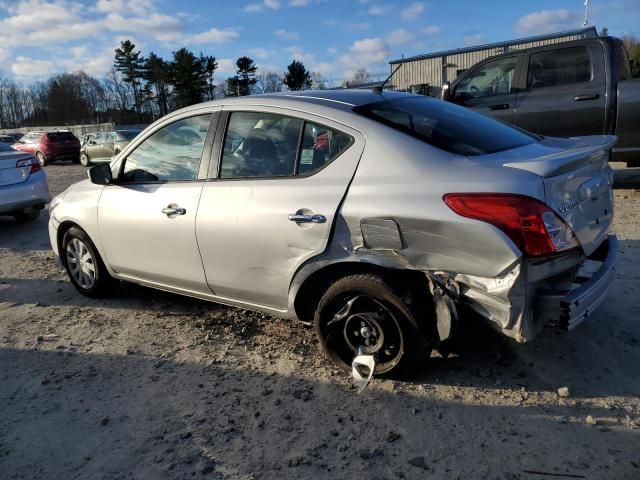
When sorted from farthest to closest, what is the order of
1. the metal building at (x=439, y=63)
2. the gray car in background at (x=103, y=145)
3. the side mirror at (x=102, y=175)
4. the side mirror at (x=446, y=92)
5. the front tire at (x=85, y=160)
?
1. the metal building at (x=439, y=63)
2. the front tire at (x=85, y=160)
3. the gray car in background at (x=103, y=145)
4. the side mirror at (x=446, y=92)
5. the side mirror at (x=102, y=175)

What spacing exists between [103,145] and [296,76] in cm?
3305

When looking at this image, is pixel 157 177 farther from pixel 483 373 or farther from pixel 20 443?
pixel 483 373

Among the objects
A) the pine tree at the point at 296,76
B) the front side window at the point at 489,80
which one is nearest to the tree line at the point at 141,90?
the pine tree at the point at 296,76

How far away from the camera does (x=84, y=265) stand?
186 inches

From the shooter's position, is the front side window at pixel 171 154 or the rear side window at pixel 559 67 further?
the rear side window at pixel 559 67

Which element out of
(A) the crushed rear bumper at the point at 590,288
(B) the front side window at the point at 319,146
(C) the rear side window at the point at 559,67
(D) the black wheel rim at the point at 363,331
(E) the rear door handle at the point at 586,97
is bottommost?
(D) the black wheel rim at the point at 363,331

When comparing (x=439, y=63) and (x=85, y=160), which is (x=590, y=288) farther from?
(x=439, y=63)

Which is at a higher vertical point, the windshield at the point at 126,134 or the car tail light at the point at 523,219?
the windshield at the point at 126,134

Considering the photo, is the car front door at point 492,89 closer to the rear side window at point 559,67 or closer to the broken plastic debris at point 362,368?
the rear side window at point 559,67

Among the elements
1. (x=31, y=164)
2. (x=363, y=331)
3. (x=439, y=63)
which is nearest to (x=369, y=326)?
(x=363, y=331)

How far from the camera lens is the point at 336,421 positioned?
108 inches

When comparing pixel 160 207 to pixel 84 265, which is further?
pixel 84 265

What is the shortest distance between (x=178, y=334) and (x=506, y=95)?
624 centimetres

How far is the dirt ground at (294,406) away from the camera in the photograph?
243 centimetres
